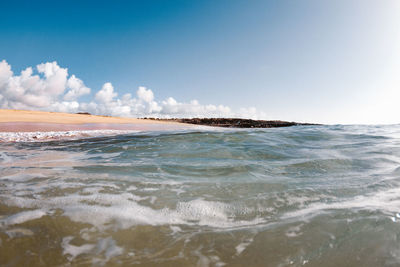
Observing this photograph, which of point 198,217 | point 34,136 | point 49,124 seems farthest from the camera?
point 49,124

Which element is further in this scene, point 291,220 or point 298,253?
point 291,220

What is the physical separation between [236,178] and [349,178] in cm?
127

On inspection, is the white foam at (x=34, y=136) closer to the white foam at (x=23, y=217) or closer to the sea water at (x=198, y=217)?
the sea water at (x=198, y=217)

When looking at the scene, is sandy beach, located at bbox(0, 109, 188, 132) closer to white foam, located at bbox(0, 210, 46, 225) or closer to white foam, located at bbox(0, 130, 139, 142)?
white foam, located at bbox(0, 130, 139, 142)

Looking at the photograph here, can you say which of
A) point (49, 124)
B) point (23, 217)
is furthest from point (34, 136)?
point (23, 217)

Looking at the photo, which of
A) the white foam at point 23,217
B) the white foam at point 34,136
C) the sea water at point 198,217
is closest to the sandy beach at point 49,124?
the white foam at point 34,136

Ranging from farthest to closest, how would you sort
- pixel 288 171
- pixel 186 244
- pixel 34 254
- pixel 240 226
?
pixel 288 171, pixel 240 226, pixel 186 244, pixel 34 254

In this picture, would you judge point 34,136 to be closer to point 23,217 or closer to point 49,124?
point 49,124

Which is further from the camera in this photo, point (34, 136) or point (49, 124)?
point (49, 124)

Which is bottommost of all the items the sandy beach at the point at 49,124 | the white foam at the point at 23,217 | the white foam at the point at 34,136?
the white foam at the point at 23,217

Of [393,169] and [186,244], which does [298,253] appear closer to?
[186,244]

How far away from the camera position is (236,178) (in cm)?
237

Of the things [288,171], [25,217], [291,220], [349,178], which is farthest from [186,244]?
[349,178]

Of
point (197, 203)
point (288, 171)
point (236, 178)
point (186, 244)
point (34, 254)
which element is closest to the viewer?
point (34, 254)
